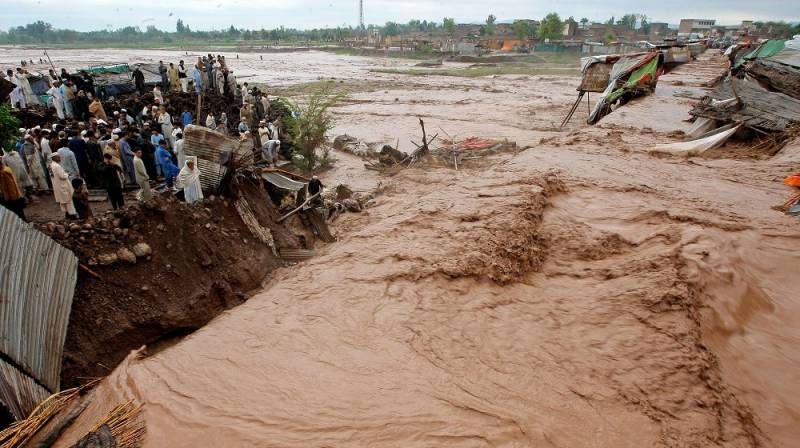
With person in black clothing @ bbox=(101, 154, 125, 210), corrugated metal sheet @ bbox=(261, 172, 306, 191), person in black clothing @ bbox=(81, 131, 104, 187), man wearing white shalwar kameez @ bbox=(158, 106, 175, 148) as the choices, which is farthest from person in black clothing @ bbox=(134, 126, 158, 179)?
corrugated metal sheet @ bbox=(261, 172, 306, 191)

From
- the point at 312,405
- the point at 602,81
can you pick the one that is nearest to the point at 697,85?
the point at 602,81

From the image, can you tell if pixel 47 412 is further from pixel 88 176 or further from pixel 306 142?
pixel 306 142

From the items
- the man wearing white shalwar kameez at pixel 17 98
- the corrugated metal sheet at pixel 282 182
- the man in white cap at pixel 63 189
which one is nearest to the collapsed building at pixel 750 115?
the corrugated metal sheet at pixel 282 182

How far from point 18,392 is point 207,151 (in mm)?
4737

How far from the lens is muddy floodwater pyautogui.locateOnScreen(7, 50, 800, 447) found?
12.1 feet

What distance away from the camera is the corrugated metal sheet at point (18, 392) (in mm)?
3930

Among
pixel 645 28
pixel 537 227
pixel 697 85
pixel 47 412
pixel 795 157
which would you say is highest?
pixel 645 28

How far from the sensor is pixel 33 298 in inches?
190

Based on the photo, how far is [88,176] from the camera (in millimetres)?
9086

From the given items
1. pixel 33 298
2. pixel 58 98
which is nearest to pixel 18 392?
pixel 33 298

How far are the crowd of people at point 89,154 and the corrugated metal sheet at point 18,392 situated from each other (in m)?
3.57

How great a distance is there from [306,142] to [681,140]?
36.7ft

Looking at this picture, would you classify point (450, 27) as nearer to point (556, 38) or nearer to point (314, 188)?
point (556, 38)

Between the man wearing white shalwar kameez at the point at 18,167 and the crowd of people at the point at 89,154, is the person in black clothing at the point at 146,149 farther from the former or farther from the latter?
the man wearing white shalwar kameez at the point at 18,167
